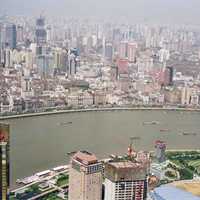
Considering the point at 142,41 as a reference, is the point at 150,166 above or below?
below

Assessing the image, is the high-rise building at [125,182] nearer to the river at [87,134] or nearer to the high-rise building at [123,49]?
the river at [87,134]

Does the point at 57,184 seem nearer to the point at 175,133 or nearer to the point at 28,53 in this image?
the point at 175,133

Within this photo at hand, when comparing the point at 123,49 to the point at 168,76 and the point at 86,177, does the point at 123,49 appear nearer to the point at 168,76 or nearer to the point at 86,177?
the point at 168,76

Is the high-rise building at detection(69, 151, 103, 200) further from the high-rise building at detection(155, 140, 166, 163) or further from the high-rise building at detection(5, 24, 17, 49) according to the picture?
the high-rise building at detection(5, 24, 17, 49)

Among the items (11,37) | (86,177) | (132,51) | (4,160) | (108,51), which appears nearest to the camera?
(4,160)

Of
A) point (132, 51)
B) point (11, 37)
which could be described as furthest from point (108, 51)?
point (11, 37)

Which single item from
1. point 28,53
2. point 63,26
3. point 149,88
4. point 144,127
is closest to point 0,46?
point 28,53

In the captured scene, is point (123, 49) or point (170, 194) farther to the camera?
point (123, 49)
